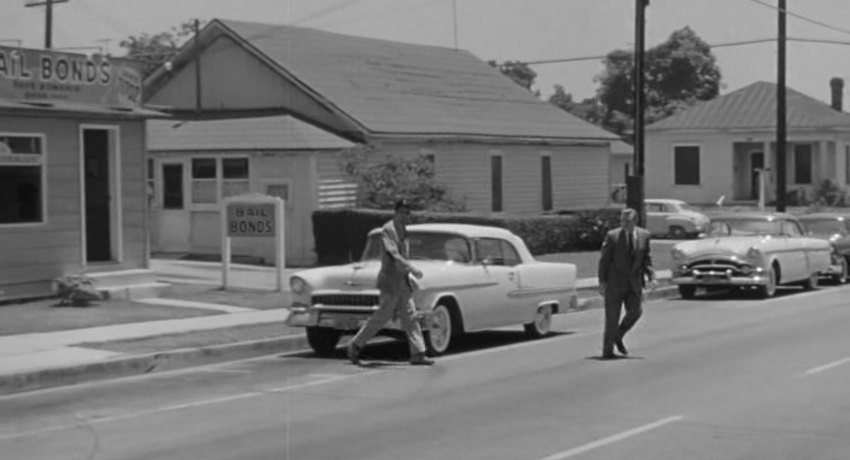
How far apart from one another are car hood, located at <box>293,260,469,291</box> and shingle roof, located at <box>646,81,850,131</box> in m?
41.8

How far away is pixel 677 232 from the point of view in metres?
43.5

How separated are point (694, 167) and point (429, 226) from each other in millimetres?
42585

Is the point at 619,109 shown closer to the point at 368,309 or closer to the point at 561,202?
the point at 561,202

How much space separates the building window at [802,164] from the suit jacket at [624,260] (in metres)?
44.2

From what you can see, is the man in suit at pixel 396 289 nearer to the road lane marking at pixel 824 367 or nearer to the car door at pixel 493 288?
the car door at pixel 493 288

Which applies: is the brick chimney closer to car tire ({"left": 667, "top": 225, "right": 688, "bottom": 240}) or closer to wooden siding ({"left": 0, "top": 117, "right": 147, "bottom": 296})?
car tire ({"left": 667, "top": 225, "right": 688, "bottom": 240})

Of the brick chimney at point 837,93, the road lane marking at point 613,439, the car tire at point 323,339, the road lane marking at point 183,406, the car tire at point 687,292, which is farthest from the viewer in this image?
the brick chimney at point 837,93

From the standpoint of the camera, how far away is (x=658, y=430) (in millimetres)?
10695

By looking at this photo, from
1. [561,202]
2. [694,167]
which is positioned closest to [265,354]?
[561,202]

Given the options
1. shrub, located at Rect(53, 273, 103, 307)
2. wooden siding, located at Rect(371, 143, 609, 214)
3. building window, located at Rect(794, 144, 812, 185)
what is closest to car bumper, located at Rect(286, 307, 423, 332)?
shrub, located at Rect(53, 273, 103, 307)

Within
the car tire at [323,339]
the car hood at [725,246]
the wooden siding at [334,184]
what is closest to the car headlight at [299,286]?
the car tire at [323,339]

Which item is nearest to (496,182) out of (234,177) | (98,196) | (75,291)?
(234,177)

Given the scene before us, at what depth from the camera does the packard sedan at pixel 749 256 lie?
81.9ft

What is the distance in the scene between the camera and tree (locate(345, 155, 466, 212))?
3338 centimetres
